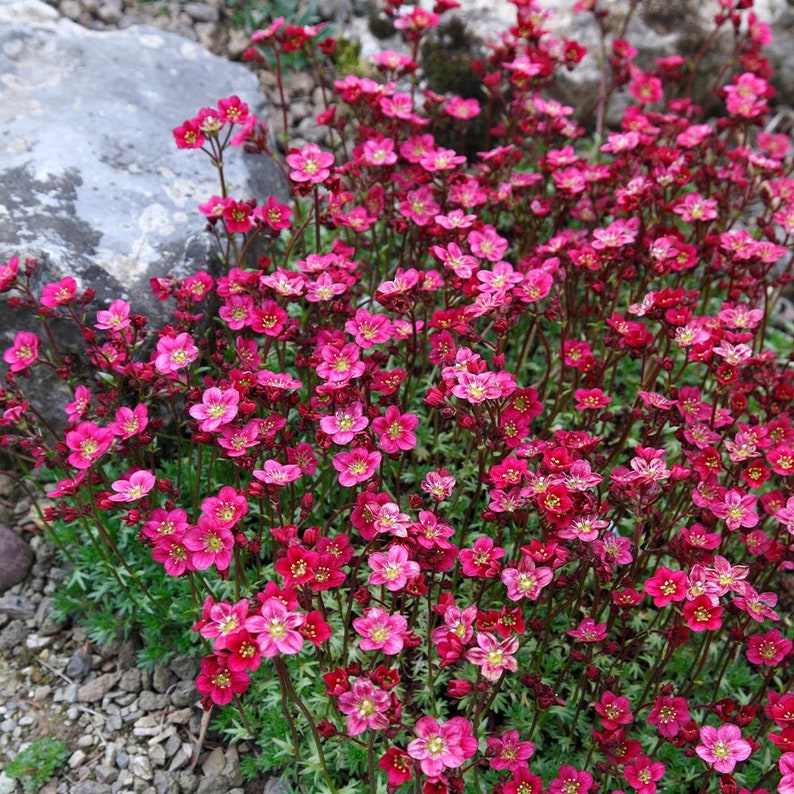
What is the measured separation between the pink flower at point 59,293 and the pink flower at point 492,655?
2.35 meters

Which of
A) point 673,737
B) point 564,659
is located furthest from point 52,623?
A: point 673,737

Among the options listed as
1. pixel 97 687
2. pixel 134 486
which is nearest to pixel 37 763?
pixel 97 687

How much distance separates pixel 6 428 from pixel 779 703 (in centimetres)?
389

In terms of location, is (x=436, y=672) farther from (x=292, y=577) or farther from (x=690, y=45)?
(x=690, y=45)

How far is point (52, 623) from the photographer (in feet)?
13.3

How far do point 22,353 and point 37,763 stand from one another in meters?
1.78

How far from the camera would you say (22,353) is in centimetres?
369

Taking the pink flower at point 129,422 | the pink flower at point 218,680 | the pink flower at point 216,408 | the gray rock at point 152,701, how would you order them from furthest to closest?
the gray rock at point 152,701 → the pink flower at point 129,422 → the pink flower at point 216,408 → the pink flower at point 218,680

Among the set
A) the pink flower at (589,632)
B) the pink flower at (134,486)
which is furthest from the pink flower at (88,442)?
the pink flower at (589,632)

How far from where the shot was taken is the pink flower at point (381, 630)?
2830 mm

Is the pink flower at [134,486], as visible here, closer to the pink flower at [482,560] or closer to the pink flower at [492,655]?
the pink flower at [482,560]

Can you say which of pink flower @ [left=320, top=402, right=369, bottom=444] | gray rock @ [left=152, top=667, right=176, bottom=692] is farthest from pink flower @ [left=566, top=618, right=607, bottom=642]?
gray rock @ [left=152, top=667, right=176, bottom=692]

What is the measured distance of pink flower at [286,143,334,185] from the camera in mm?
3883

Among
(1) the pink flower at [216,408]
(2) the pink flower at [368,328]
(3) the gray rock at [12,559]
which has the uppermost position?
(2) the pink flower at [368,328]
